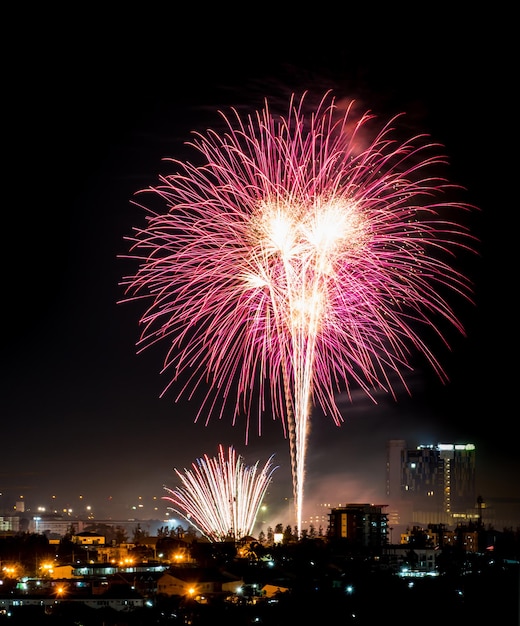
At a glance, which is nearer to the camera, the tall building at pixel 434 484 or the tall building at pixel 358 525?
the tall building at pixel 358 525

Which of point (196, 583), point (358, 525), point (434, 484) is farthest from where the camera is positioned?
point (434, 484)

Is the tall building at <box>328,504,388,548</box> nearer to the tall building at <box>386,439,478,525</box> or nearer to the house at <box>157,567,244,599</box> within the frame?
the house at <box>157,567,244,599</box>

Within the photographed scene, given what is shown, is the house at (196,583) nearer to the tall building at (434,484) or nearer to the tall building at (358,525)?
the tall building at (358,525)

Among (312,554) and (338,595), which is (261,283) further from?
(312,554)

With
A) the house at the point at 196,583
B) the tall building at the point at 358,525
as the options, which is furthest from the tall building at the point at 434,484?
the house at the point at 196,583

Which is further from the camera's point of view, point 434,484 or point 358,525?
point 434,484

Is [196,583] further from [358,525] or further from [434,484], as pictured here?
[434,484]

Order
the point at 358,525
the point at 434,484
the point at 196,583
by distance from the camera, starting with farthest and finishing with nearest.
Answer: the point at 434,484, the point at 358,525, the point at 196,583

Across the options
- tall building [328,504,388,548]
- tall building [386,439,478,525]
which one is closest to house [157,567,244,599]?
tall building [328,504,388,548]

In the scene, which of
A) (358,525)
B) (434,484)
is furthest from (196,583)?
(434,484)
